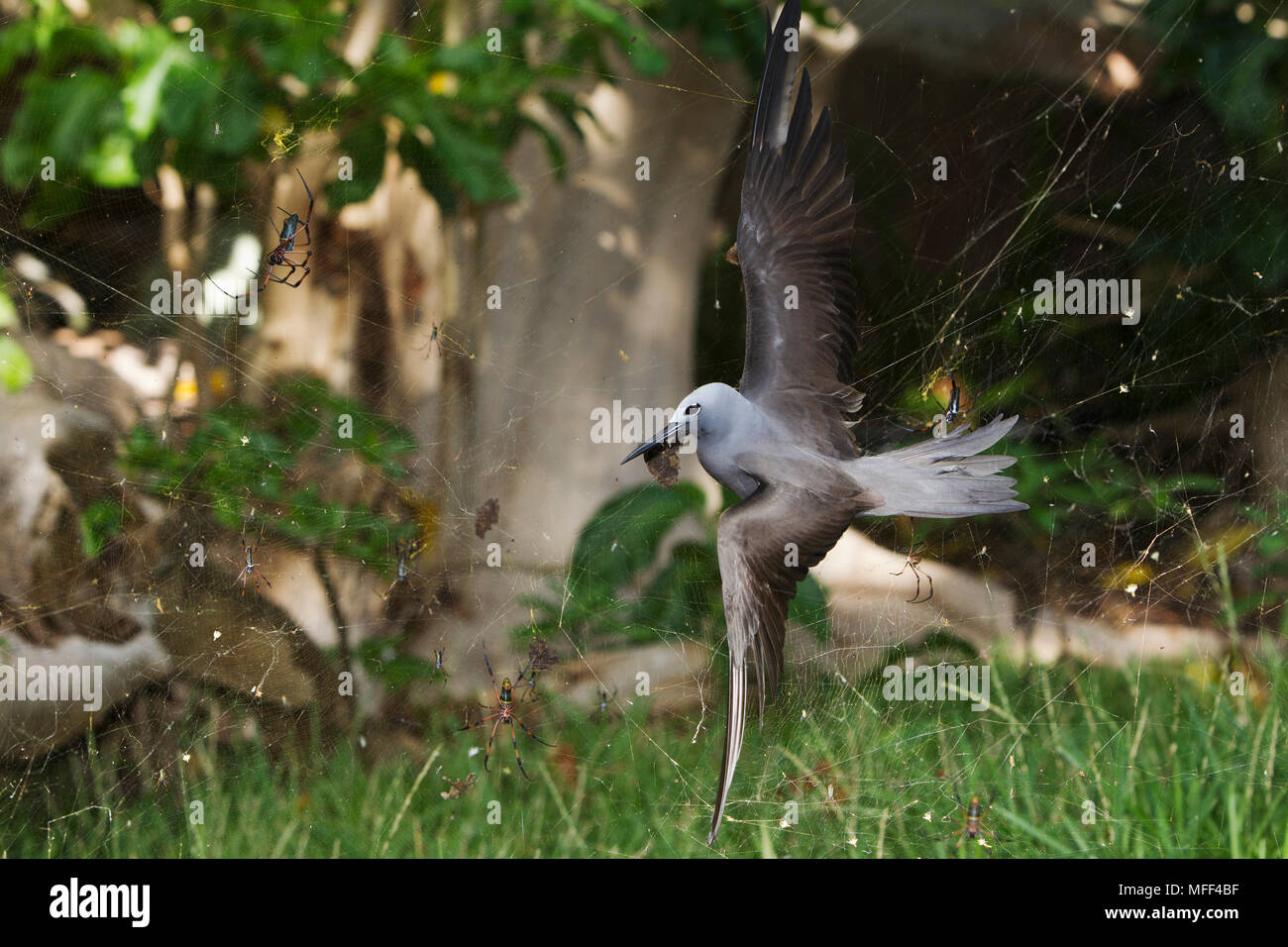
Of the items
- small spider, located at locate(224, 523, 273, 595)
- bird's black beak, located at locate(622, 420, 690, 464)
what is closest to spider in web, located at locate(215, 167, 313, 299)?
small spider, located at locate(224, 523, 273, 595)

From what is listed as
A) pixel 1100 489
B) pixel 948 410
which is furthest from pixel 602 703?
pixel 1100 489

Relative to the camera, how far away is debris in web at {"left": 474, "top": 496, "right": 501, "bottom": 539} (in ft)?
5.06

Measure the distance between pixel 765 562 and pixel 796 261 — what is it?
466mm

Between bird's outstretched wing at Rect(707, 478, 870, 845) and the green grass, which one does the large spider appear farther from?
bird's outstretched wing at Rect(707, 478, 870, 845)

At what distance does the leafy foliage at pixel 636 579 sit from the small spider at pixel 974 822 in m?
0.36

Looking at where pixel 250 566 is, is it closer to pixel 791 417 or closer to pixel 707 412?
pixel 707 412

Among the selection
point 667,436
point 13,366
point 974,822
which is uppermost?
point 13,366

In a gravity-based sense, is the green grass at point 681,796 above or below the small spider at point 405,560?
below

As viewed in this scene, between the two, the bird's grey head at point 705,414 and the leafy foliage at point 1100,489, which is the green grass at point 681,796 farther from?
the bird's grey head at point 705,414

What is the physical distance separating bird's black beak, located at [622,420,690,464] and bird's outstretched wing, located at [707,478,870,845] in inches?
5.5

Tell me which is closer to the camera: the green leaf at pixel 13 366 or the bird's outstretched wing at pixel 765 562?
the bird's outstretched wing at pixel 765 562

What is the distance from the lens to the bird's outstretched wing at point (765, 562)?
1456mm

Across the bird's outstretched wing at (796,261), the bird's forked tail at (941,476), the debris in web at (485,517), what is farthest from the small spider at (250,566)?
the bird's forked tail at (941,476)

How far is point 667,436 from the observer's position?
148cm
